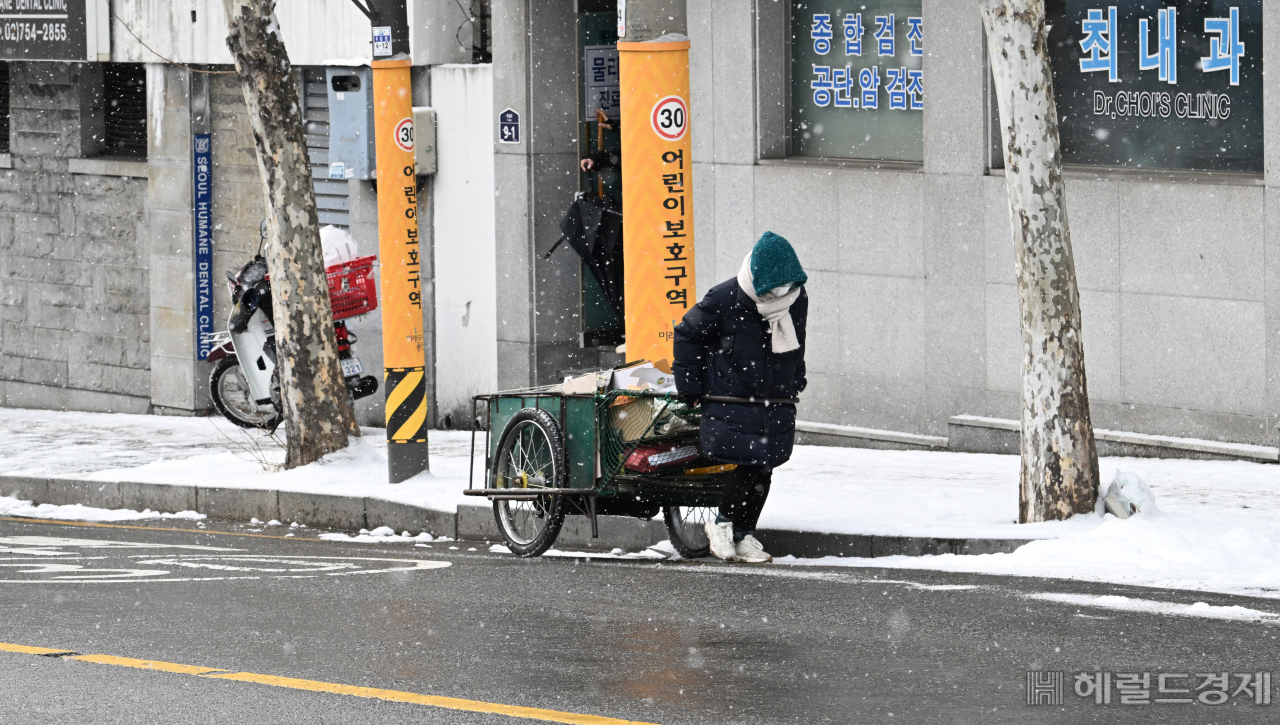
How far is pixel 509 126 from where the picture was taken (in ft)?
52.0

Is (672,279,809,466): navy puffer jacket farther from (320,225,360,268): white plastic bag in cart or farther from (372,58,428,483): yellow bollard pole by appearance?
(320,225,360,268): white plastic bag in cart

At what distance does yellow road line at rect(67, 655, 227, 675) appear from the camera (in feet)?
22.9

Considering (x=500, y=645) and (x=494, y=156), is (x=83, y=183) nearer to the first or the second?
(x=494, y=156)

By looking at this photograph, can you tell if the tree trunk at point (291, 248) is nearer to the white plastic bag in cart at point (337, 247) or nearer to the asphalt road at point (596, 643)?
the white plastic bag in cart at point (337, 247)

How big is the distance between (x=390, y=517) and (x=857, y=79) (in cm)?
482

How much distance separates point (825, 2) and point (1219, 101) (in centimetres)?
331

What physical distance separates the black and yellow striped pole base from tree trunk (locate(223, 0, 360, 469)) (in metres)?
0.85

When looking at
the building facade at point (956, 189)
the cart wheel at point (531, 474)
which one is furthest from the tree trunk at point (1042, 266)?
the building facade at point (956, 189)

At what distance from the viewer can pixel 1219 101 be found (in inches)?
457

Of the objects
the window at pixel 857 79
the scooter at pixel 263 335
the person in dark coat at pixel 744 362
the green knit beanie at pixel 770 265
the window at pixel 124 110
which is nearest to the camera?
the green knit beanie at pixel 770 265

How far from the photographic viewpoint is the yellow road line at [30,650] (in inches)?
292

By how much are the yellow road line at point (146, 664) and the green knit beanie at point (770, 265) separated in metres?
3.16

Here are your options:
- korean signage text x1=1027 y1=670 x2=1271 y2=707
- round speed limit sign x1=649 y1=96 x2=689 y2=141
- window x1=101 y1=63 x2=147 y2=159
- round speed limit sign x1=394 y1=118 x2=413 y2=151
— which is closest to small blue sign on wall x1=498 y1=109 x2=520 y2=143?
round speed limit sign x1=394 y1=118 x2=413 y2=151

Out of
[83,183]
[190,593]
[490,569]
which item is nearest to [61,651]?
[190,593]
